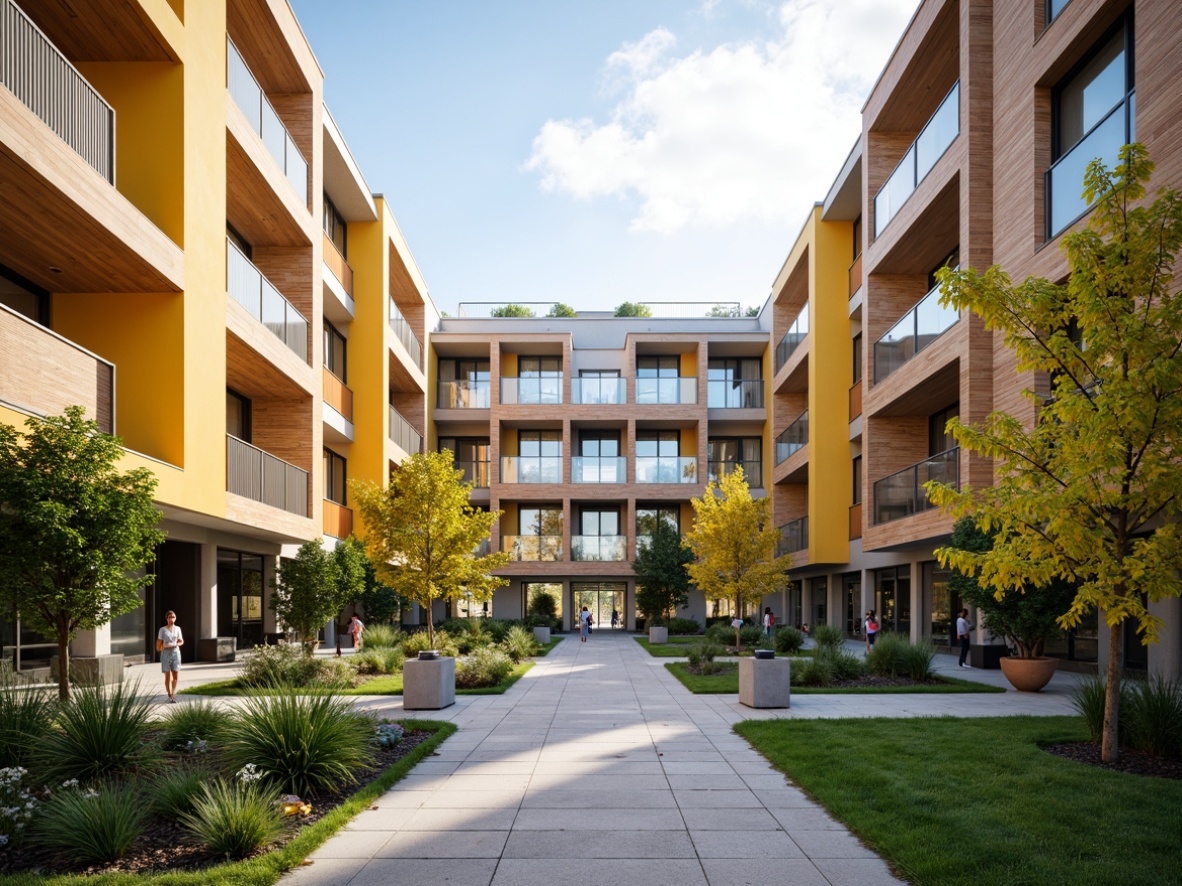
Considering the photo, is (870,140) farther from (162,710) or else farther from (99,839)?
(99,839)

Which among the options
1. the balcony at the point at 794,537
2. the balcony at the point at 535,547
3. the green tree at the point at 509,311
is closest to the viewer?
the balcony at the point at 794,537

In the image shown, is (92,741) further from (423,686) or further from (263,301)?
(263,301)

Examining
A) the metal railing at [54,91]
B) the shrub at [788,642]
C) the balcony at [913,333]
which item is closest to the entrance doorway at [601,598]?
the shrub at [788,642]

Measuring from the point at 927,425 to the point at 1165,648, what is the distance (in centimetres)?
1284

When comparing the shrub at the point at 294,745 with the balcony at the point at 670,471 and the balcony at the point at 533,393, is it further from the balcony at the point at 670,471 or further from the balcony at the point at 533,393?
the balcony at the point at 533,393

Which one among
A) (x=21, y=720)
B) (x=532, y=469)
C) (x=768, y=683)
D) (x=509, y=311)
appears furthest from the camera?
(x=509, y=311)

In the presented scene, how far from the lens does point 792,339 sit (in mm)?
40688

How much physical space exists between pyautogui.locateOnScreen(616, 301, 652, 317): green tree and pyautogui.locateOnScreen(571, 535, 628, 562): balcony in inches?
668

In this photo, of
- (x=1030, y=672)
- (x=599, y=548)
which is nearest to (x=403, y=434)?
(x=599, y=548)

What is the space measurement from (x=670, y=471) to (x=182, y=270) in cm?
3054

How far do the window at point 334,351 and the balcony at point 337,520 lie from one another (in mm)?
4972

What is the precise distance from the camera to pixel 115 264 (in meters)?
15.6

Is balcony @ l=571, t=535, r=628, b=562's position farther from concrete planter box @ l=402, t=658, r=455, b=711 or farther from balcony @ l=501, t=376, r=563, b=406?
concrete planter box @ l=402, t=658, r=455, b=711

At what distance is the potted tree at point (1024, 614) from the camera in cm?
1711
